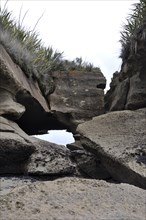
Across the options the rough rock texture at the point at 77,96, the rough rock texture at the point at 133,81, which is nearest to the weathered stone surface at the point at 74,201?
the rough rock texture at the point at 133,81

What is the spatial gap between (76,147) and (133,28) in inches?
59.9

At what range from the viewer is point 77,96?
5.70 metres

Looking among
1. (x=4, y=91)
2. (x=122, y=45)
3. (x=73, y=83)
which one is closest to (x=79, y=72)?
(x=73, y=83)

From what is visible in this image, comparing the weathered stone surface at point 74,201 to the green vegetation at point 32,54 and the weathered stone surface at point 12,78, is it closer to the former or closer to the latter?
the weathered stone surface at point 12,78

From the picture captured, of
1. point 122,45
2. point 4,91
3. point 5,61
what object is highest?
point 122,45

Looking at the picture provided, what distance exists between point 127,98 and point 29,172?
5.30 feet

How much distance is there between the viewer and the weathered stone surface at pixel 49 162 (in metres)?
3.96

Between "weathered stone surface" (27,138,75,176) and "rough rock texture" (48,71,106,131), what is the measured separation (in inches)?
43.1

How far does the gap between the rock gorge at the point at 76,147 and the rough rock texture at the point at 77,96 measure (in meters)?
0.01

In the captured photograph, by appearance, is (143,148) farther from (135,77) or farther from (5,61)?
(5,61)

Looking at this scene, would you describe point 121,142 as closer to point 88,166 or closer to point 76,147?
point 88,166

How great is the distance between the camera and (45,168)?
3.99 metres

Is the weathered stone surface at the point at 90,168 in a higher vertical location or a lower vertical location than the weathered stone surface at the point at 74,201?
lower

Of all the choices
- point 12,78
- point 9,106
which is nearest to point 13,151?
point 9,106
